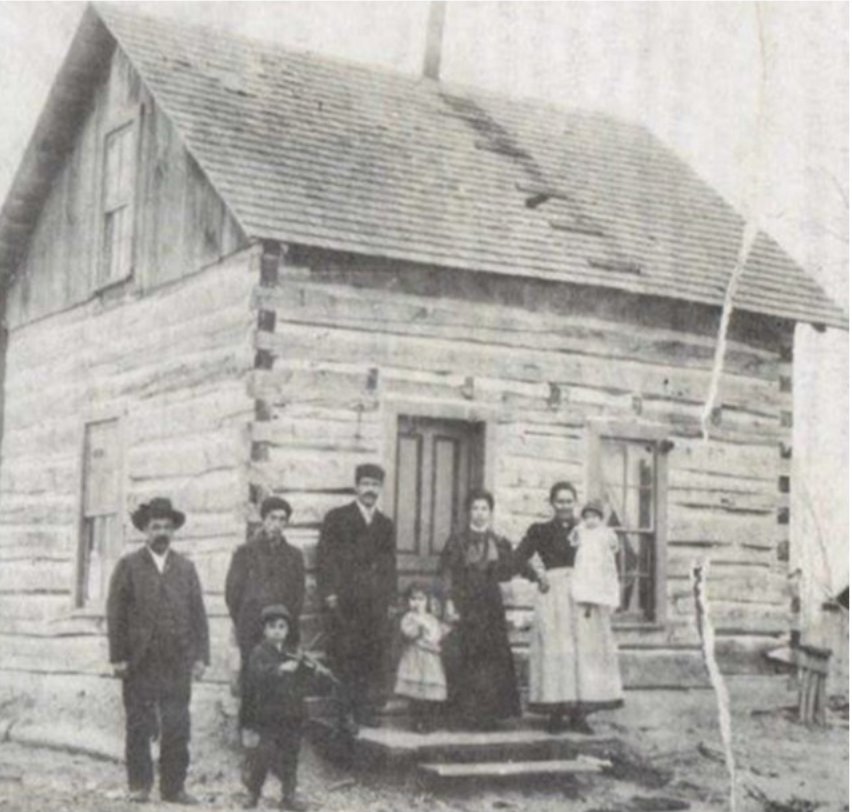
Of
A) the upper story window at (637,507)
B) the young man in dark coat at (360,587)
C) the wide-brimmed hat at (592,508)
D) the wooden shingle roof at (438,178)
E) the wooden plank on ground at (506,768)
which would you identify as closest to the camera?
the wooden plank on ground at (506,768)

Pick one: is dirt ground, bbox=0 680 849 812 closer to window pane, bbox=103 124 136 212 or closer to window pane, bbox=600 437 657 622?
window pane, bbox=600 437 657 622

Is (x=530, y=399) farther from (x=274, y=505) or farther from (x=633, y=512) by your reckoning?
(x=274, y=505)

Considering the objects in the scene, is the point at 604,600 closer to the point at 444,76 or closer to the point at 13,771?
the point at 13,771

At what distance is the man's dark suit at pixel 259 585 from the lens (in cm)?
841

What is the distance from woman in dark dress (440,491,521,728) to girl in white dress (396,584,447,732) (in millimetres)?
220

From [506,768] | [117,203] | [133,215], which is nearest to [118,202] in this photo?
[117,203]

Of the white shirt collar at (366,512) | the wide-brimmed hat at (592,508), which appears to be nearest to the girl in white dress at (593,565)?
the wide-brimmed hat at (592,508)

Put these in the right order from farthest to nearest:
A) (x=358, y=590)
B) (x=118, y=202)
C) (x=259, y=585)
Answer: (x=118, y=202) < (x=358, y=590) < (x=259, y=585)

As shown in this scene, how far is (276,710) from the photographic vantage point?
7820 mm

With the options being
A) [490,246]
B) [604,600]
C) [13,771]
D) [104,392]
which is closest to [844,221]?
[490,246]

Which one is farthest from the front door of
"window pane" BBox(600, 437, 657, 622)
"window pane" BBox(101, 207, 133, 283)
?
"window pane" BBox(101, 207, 133, 283)

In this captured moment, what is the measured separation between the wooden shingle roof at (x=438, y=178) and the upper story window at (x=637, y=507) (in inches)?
38.5

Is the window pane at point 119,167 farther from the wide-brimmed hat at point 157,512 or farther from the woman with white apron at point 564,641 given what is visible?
the woman with white apron at point 564,641

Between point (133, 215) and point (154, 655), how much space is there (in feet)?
11.8
